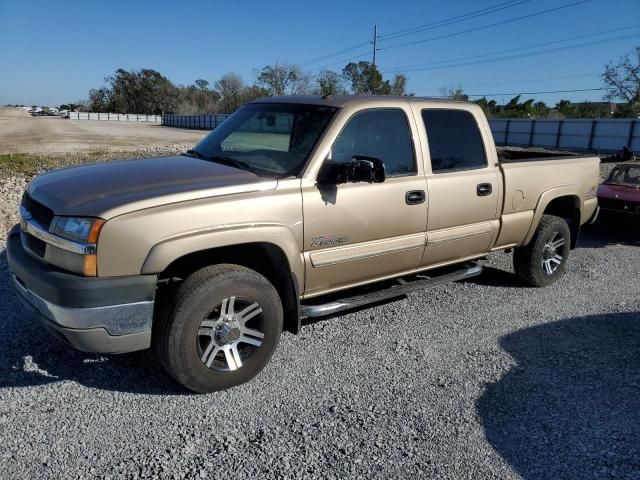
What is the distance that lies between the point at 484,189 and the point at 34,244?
12.0 ft

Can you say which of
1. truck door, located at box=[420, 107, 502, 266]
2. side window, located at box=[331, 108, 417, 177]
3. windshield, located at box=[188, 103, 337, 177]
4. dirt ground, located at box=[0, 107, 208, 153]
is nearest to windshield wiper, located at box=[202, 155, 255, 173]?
windshield, located at box=[188, 103, 337, 177]

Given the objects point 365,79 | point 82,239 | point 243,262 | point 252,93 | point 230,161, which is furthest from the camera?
point 252,93

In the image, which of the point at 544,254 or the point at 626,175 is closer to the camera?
the point at 544,254

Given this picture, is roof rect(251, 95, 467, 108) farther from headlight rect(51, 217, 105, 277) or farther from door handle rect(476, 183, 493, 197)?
headlight rect(51, 217, 105, 277)

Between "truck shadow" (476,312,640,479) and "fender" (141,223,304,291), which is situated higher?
"fender" (141,223,304,291)

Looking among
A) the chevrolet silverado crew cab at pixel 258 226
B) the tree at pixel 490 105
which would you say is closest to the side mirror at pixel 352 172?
the chevrolet silverado crew cab at pixel 258 226

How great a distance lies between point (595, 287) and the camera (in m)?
5.90

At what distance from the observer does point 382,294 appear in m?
4.20

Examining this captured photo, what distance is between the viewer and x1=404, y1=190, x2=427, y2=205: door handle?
4156 millimetres

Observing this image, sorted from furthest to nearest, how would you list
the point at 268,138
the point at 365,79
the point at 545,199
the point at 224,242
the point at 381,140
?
the point at 365,79
the point at 545,199
the point at 268,138
the point at 381,140
the point at 224,242

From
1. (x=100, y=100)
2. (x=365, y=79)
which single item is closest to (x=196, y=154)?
(x=365, y=79)

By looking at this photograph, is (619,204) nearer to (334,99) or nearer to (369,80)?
(334,99)

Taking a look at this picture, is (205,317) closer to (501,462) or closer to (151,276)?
(151,276)

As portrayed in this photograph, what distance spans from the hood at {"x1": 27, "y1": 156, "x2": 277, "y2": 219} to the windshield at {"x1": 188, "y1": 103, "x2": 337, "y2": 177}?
236mm
